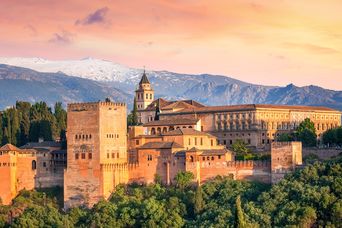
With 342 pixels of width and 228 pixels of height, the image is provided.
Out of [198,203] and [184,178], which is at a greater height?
[184,178]

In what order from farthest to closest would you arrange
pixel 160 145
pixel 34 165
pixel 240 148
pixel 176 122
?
pixel 176 122
pixel 240 148
pixel 34 165
pixel 160 145

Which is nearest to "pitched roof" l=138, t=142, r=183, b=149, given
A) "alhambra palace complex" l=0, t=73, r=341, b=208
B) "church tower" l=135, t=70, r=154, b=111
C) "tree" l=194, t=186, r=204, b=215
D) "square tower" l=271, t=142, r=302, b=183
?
"alhambra palace complex" l=0, t=73, r=341, b=208

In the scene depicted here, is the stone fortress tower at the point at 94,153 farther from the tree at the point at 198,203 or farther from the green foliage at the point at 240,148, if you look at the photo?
the green foliage at the point at 240,148

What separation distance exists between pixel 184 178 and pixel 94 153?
26.4ft

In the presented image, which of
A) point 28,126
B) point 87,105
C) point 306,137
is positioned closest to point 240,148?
point 306,137

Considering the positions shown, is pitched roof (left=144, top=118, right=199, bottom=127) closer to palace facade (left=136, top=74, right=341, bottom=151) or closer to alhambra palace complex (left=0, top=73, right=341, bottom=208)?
palace facade (left=136, top=74, right=341, bottom=151)

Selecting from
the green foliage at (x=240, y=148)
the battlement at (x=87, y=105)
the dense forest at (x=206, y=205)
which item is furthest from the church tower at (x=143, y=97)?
the dense forest at (x=206, y=205)

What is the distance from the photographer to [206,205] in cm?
6500

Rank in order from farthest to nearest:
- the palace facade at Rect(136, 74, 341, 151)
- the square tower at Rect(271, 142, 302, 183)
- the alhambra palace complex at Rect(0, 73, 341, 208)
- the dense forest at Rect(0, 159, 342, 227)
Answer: the palace facade at Rect(136, 74, 341, 151)
the alhambra palace complex at Rect(0, 73, 341, 208)
the square tower at Rect(271, 142, 302, 183)
the dense forest at Rect(0, 159, 342, 227)

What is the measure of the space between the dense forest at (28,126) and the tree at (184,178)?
62.7ft

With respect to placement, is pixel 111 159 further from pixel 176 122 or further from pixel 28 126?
pixel 28 126

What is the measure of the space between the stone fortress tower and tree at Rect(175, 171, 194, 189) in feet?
18.0

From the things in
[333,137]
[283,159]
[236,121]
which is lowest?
[283,159]

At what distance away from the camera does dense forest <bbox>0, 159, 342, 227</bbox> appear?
196 ft
